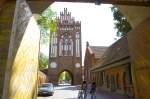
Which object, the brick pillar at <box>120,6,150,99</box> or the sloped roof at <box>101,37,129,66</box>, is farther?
the sloped roof at <box>101,37,129,66</box>

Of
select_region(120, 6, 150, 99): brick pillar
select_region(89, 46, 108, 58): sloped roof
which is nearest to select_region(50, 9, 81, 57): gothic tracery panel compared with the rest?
select_region(89, 46, 108, 58): sloped roof

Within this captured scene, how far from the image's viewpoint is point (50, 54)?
5812 cm

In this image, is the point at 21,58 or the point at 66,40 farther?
the point at 66,40

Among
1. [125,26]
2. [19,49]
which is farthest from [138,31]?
[125,26]

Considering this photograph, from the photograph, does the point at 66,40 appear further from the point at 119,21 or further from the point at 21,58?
the point at 21,58

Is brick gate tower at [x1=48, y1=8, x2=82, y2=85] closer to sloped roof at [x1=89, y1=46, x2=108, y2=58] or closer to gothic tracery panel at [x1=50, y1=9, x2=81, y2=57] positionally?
gothic tracery panel at [x1=50, y1=9, x2=81, y2=57]

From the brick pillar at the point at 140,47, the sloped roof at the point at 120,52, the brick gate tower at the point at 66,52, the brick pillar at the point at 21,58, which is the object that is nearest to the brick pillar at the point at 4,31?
the brick pillar at the point at 21,58

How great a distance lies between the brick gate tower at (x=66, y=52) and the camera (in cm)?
5772

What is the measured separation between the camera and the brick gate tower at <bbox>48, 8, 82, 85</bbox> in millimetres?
57719

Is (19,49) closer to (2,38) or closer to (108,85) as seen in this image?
(2,38)

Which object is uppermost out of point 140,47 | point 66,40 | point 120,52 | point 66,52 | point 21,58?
point 66,40

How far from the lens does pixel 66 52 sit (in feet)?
195

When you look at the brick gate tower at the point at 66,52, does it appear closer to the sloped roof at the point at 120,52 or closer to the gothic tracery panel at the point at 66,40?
the gothic tracery panel at the point at 66,40

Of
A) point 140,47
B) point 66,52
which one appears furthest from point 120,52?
point 66,52
